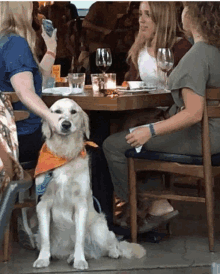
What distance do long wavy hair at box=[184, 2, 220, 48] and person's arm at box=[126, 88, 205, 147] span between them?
0.98 feet

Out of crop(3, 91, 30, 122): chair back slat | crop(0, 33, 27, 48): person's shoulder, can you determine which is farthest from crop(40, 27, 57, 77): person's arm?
crop(3, 91, 30, 122): chair back slat

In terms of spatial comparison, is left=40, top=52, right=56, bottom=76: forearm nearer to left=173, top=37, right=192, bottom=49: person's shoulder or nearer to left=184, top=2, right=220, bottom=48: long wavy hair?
left=184, top=2, right=220, bottom=48: long wavy hair

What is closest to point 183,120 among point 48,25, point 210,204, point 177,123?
point 177,123

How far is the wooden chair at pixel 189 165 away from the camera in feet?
9.33

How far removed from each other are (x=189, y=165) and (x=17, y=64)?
1007 mm

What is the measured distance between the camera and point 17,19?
2.92 m

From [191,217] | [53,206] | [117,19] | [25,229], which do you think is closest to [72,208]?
[53,206]

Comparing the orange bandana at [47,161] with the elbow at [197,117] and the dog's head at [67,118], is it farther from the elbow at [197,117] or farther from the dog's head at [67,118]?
the elbow at [197,117]

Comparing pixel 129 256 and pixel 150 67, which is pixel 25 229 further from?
pixel 150 67

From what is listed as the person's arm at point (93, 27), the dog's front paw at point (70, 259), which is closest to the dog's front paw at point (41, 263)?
the dog's front paw at point (70, 259)

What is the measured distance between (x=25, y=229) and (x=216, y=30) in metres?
1.42

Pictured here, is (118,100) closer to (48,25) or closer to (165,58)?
(165,58)

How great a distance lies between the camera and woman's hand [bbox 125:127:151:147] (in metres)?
2.84

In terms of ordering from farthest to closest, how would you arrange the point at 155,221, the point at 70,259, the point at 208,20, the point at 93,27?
1. the point at 93,27
2. the point at 155,221
3. the point at 208,20
4. the point at 70,259
